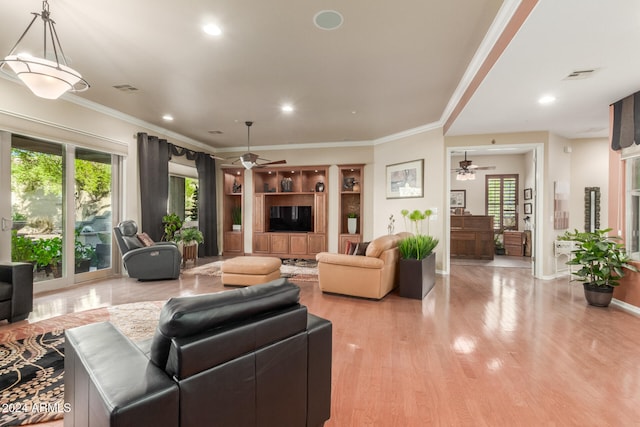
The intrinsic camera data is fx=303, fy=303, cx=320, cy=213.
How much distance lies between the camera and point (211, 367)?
46.2 inches

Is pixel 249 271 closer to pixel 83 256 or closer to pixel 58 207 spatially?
pixel 83 256

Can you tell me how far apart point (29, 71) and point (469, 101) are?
477 cm

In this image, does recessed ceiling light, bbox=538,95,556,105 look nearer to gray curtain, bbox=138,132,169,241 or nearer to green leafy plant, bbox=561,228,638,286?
green leafy plant, bbox=561,228,638,286

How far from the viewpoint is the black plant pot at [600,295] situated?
4004 mm

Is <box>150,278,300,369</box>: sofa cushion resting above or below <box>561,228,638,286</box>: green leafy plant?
above

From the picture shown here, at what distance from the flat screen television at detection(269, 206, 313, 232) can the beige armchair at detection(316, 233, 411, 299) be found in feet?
12.4

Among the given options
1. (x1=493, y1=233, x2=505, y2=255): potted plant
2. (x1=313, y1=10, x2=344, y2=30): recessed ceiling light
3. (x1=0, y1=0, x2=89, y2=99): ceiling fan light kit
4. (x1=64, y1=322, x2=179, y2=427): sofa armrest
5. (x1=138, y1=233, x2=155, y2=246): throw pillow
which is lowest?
(x1=493, y1=233, x2=505, y2=255): potted plant

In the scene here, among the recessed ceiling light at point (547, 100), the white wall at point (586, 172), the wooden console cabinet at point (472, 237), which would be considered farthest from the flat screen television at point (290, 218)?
the white wall at point (586, 172)

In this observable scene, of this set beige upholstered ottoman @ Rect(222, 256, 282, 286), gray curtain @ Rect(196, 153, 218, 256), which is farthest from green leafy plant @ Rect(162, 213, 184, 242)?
beige upholstered ottoman @ Rect(222, 256, 282, 286)

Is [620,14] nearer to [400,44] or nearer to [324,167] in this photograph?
[400,44]

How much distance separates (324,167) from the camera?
8.06m

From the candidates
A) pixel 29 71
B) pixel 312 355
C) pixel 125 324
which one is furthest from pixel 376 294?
pixel 29 71

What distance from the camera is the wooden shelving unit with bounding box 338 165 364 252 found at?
789 cm

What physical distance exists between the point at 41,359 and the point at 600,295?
20.4ft
